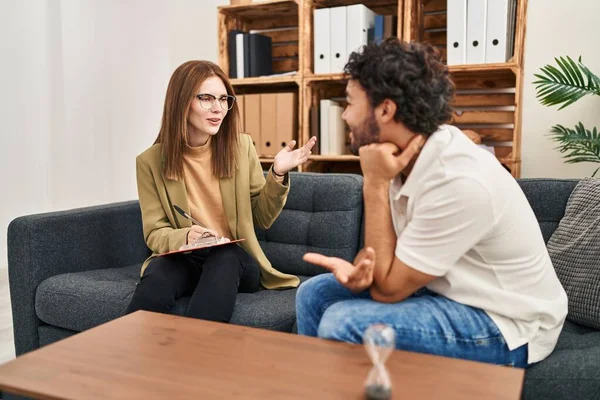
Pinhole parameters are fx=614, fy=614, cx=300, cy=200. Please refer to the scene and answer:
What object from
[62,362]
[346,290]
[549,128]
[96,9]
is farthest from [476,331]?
[96,9]

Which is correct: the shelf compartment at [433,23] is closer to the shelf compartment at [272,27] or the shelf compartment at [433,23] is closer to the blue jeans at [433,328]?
the shelf compartment at [272,27]

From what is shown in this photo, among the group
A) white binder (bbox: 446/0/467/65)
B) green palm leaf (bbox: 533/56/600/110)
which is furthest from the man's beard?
white binder (bbox: 446/0/467/65)

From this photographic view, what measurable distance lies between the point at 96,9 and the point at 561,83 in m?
3.08

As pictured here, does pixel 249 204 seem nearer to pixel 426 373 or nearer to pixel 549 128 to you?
pixel 426 373

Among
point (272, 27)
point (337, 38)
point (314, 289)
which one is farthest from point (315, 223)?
point (272, 27)

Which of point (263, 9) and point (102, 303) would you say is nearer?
point (102, 303)

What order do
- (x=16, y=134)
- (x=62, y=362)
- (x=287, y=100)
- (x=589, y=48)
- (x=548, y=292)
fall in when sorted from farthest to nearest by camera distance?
(x=16, y=134), (x=287, y=100), (x=589, y=48), (x=548, y=292), (x=62, y=362)

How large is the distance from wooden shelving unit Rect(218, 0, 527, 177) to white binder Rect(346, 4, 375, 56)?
16 centimetres

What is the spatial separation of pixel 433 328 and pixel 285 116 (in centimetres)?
215

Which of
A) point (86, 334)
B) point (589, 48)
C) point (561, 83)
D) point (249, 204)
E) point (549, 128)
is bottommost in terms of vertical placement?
point (86, 334)

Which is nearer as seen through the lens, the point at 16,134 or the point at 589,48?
the point at 589,48

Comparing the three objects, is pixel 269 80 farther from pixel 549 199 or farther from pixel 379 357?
pixel 379 357

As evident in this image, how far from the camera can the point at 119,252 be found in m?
2.39

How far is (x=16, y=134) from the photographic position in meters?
3.78
